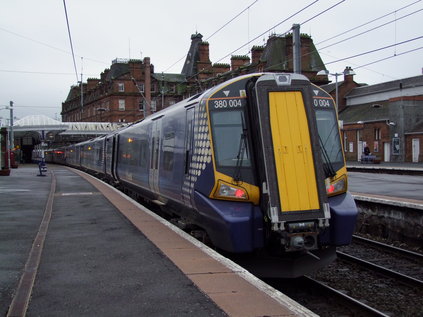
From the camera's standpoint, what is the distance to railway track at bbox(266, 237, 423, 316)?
6578 millimetres

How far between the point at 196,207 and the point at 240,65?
4507cm

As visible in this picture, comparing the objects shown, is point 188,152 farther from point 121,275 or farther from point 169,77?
point 169,77

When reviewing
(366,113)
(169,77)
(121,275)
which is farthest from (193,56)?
(121,275)

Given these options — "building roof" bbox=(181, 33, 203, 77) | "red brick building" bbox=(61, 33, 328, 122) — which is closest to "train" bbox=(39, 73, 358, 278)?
"red brick building" bbox=(61, 33, 328, 122)

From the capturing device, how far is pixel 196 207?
7.34 m

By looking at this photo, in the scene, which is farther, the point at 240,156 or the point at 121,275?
the point at 240,156

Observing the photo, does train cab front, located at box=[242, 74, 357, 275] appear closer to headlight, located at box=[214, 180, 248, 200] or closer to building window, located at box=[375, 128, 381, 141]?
headlight, located at box=[214, 180, 248, 200]

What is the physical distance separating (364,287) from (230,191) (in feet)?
10.3

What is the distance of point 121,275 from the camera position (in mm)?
5621

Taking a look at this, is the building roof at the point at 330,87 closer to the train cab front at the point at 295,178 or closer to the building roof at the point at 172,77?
the building roof at the point at 172,77

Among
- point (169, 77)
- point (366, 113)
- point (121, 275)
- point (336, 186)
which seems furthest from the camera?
point (169, 77)

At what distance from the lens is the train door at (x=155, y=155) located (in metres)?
10.7

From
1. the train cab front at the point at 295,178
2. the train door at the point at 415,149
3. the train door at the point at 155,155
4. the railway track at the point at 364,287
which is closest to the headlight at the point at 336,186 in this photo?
the train cab front at the point at 295,178

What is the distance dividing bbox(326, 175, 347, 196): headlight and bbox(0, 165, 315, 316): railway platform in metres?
2.03
